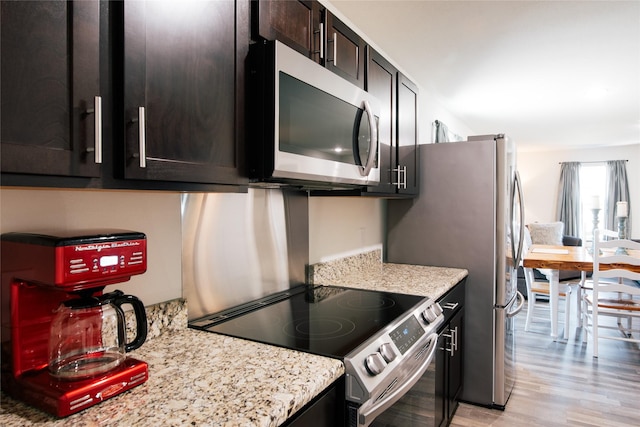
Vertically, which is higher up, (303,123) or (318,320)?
(303,123)

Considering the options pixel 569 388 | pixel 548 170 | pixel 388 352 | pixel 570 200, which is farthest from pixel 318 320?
pixel 548 170

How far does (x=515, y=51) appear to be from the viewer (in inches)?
115

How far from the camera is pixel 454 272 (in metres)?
2.63

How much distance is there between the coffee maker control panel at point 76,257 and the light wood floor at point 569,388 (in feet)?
7.54

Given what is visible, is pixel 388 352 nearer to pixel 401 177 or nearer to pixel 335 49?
pixel 335 49

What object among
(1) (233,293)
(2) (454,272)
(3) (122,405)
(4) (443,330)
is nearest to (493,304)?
(2) (454,272)

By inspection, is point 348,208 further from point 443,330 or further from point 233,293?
point 233,293

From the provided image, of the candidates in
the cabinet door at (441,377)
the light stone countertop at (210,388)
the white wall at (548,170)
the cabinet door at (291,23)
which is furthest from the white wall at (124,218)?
the white wall at (548,170)

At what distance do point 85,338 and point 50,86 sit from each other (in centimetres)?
59

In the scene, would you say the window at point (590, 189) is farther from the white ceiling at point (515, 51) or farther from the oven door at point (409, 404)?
the oven door at point (409, 404)

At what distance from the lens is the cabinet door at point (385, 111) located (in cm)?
209

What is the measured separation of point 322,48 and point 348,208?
4.04ft

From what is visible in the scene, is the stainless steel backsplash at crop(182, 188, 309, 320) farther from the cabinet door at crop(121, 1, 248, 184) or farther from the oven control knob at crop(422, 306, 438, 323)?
the oven control knob at crop(422, 306, 438, 323)

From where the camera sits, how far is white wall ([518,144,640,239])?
26.1 ft
